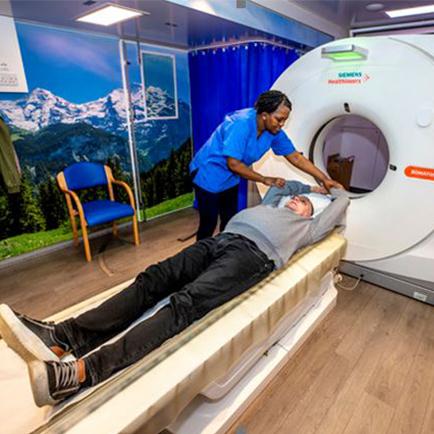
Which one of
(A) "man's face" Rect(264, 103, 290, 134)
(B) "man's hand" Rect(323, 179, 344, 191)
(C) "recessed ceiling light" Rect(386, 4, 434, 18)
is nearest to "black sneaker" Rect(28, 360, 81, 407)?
(A) "man's face" Rect(264, 103, 290, 134)

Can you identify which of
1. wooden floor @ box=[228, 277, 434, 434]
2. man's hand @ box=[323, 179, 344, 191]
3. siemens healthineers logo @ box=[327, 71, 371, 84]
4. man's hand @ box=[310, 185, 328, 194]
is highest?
siemens healthineers logo @ box=[327, 71, 371, 84]

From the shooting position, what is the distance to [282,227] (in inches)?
58.0

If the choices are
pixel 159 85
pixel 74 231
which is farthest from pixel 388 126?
pixel 74 231

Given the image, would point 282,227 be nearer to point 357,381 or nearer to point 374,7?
point 357,381

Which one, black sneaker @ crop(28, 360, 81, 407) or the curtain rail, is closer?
black sneaker @ crop(28, 360, 81, 407)

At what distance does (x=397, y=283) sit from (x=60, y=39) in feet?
10.2

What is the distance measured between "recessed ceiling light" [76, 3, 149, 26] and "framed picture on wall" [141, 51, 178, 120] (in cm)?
98

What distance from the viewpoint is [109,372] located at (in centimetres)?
95

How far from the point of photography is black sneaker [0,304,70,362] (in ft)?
2.97

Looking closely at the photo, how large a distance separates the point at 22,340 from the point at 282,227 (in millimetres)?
1079

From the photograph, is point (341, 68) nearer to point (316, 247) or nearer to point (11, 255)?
point (316, 247)

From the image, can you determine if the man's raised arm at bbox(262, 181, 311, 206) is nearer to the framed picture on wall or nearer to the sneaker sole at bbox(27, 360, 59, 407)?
the sneaker sole at bbox(27, 360, 59, 407)

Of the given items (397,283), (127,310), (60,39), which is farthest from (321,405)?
(60,39)

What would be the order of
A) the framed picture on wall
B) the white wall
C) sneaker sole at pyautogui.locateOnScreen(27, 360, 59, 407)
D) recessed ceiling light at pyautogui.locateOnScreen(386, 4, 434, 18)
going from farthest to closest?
the framed picture on wall, recessed ceiling light at pyautogui.locateOnScreen(386, 4, 434, 18), the white wall, sneaker sole at pyautogui.locateOnScreen(27, 360, 59, 407)
